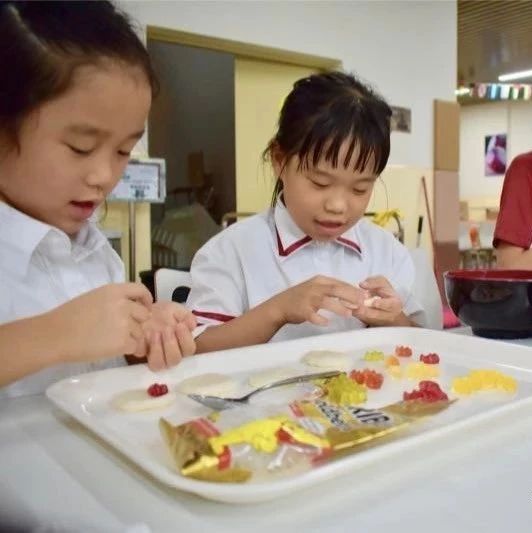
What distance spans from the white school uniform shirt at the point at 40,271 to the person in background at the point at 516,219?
102 centimetres

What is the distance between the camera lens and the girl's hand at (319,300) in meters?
0.88

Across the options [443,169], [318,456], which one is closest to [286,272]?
[318,456]

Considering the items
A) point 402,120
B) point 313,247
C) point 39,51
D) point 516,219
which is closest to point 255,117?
point 402,120

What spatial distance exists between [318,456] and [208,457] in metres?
0.08

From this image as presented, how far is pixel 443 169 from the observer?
3.83 meters

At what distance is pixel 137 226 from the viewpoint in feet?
8.71

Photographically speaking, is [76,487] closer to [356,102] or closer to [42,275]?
[42,275]

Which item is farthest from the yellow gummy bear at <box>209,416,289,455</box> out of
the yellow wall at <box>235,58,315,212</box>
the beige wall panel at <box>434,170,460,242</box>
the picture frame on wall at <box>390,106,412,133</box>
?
the beige wall panel at <box>434,170,460,242</box>

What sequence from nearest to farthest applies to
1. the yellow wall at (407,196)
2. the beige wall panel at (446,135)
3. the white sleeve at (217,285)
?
1. the white sleeve at (217,285)
2. the yellow wall at (407,196)
3. the beige wall panel at (446,135)

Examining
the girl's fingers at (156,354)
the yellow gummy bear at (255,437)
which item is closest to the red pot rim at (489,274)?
the girl's fingers at (156,354)

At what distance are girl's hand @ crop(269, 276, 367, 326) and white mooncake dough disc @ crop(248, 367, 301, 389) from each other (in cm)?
18

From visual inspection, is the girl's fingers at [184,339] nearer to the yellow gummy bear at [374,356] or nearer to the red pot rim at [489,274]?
the yellow gummy bear at [374,356]

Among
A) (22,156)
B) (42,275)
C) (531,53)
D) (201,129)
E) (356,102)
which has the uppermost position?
(531,53)

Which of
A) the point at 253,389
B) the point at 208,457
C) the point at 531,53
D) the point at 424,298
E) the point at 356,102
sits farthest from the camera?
the point at 531,53
